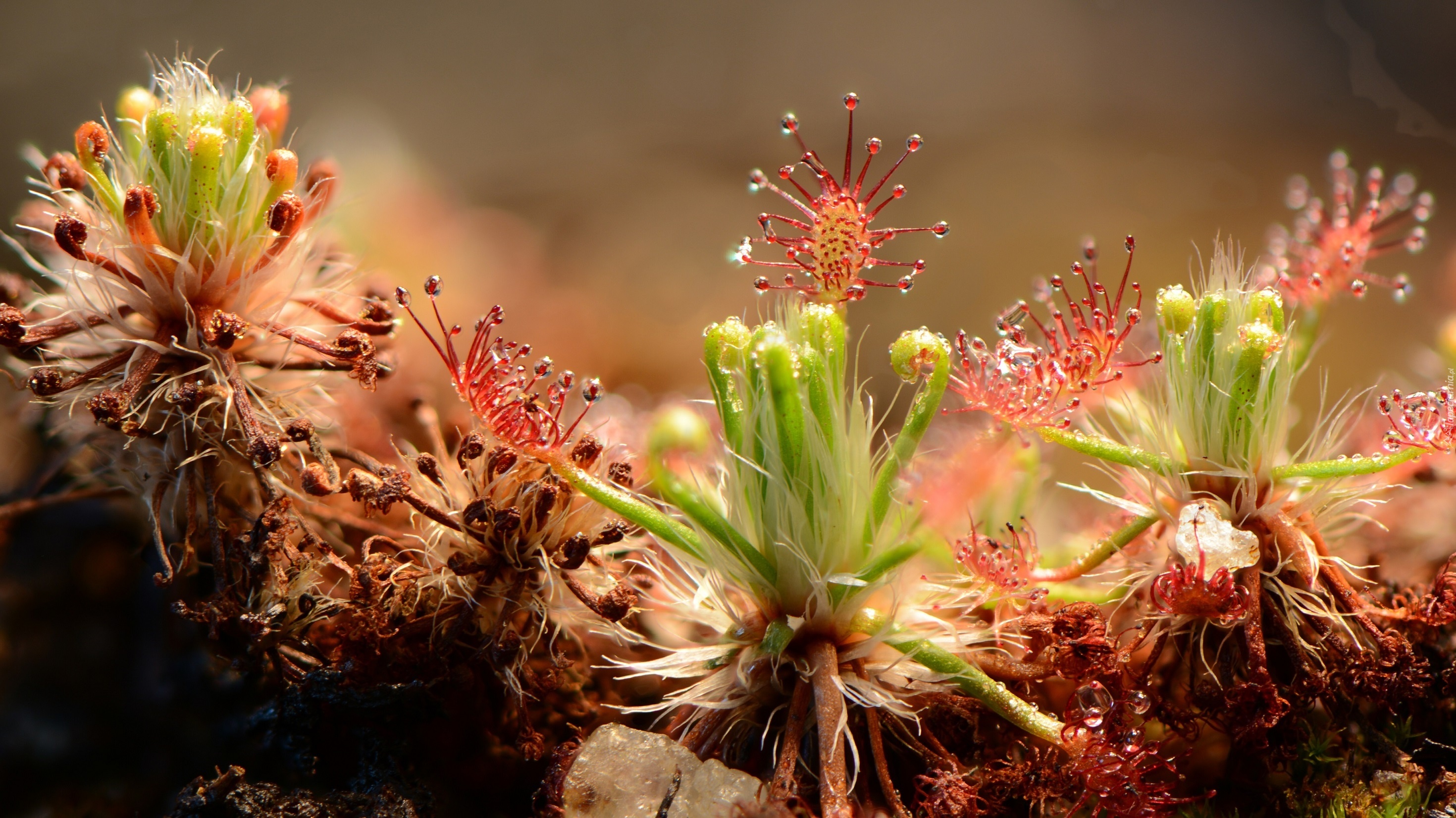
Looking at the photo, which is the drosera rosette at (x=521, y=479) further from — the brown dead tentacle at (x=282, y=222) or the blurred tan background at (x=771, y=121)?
the blurred tan background at (x=771, y=121)

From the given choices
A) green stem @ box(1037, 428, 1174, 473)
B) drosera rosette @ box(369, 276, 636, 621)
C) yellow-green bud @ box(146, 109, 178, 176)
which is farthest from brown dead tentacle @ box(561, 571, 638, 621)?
yellow-green bud @ box(146, 109, 178, 176)

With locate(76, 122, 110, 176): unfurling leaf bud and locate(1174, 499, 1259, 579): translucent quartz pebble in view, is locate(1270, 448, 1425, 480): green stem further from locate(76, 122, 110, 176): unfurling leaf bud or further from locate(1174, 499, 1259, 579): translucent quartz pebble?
locate(76, 122, 110, 176): unfurling leaf bud

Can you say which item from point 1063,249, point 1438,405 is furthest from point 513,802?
point 1063,249

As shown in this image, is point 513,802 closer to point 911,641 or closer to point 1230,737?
point 911,641

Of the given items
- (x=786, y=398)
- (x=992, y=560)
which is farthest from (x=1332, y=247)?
(x=786, y=398)

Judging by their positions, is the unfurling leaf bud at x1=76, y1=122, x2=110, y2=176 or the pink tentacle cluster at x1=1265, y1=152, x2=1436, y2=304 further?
the pink tentacle cluster at x1=1265, y1=152, x2=1436, y2=304

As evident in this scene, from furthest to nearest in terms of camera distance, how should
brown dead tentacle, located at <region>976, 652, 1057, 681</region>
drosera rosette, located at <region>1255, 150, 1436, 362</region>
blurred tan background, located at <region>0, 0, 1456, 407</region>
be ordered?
1. blurred tan background, located at <region>0, 0, 1456, 407</region>
2. drosera rosette, located at <region>1255, 150, 1436, 362</region>
3. brown dead tentacle, located at <region>976, 652, 1057, 681</region>

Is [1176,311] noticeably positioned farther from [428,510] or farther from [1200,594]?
[428,510]
